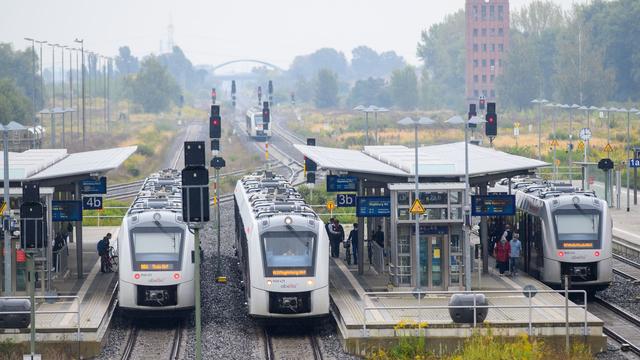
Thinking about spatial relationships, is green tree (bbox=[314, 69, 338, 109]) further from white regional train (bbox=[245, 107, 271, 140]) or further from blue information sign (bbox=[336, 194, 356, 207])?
blue information sign (bbox=[336, 194, 356, 207])

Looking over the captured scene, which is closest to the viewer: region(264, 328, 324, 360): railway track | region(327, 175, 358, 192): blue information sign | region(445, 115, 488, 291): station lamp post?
region(264, 328, 324, 360): railway track

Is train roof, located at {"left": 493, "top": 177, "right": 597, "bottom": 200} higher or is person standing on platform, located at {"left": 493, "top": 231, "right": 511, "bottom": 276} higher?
train roof, located at {"left": 493, "top": 177, "right": 597, "bottom": 200}

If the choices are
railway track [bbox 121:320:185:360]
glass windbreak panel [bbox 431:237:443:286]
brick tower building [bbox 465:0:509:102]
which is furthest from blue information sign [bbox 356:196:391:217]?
brick tower building [bbox 465:0:509:102]

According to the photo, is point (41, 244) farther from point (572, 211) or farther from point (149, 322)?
point (572, 211)

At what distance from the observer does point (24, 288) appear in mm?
28766

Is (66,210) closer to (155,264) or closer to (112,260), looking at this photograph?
(112,260)

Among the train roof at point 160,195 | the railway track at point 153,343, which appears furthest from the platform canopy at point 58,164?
the railway track at point 153,343

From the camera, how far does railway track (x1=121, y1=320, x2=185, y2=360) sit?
24562 millimetres

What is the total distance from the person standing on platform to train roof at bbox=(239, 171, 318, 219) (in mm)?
5702

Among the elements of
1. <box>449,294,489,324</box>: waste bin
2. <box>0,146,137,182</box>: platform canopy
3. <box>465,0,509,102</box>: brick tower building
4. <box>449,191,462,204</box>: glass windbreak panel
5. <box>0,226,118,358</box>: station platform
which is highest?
<box>465,0,509,102</box>: brick tower building

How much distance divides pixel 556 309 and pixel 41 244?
37.8 ft

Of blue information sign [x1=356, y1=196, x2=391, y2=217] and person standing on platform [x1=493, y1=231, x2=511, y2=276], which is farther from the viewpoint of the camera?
person standing on platform [x1=493, y1=231, x2=511, y2=276]

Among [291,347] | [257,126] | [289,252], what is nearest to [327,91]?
[257,126]

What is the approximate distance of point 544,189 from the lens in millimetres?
32469
